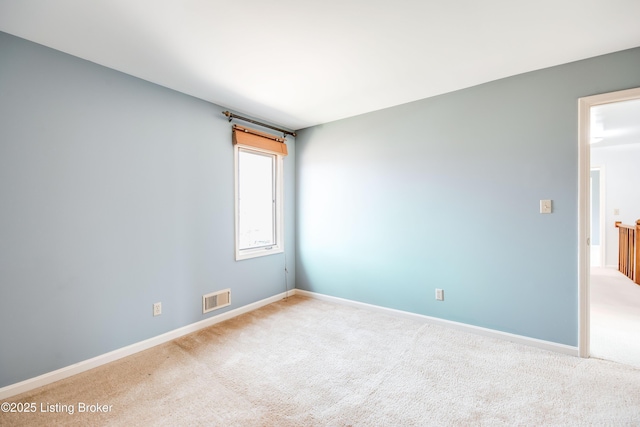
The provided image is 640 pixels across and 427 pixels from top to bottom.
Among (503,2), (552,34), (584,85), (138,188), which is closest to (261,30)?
(503,2)

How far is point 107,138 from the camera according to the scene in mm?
2281

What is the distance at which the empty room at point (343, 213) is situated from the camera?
1737mm

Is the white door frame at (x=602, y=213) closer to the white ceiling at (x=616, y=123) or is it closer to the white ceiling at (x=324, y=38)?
the white ceiling at (x=616, y=123)

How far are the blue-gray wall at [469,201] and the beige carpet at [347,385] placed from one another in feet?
1.70

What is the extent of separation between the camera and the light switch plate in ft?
7.77

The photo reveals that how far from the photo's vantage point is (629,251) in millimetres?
4754

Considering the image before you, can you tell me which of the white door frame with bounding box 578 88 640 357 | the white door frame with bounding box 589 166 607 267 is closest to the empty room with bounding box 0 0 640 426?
the white door frame with bounding box 578 88 640 357

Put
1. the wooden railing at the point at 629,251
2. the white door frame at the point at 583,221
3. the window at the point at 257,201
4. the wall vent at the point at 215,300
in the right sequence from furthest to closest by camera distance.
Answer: the wooden railing at the point at 629,251, the window at the point at 257,201, the wall vent at the point at 215,300, the white door frame at the point at 583,221

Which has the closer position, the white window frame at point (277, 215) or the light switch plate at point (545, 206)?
the light switch plate at point (545, 206)

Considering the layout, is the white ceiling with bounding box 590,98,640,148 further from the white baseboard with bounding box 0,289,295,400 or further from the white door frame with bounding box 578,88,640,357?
the white baseboard with bounding box 0,289,295,400

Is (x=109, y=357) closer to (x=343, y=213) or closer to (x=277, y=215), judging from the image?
(x=277, y=215)

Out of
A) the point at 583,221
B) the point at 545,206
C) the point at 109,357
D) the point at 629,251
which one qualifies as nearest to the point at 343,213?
the point at 545,206

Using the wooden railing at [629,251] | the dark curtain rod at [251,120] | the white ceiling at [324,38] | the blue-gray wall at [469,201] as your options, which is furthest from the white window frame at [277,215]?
the wooden railing at [629,251]

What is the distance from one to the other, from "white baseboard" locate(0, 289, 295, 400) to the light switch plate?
3.27 meters
